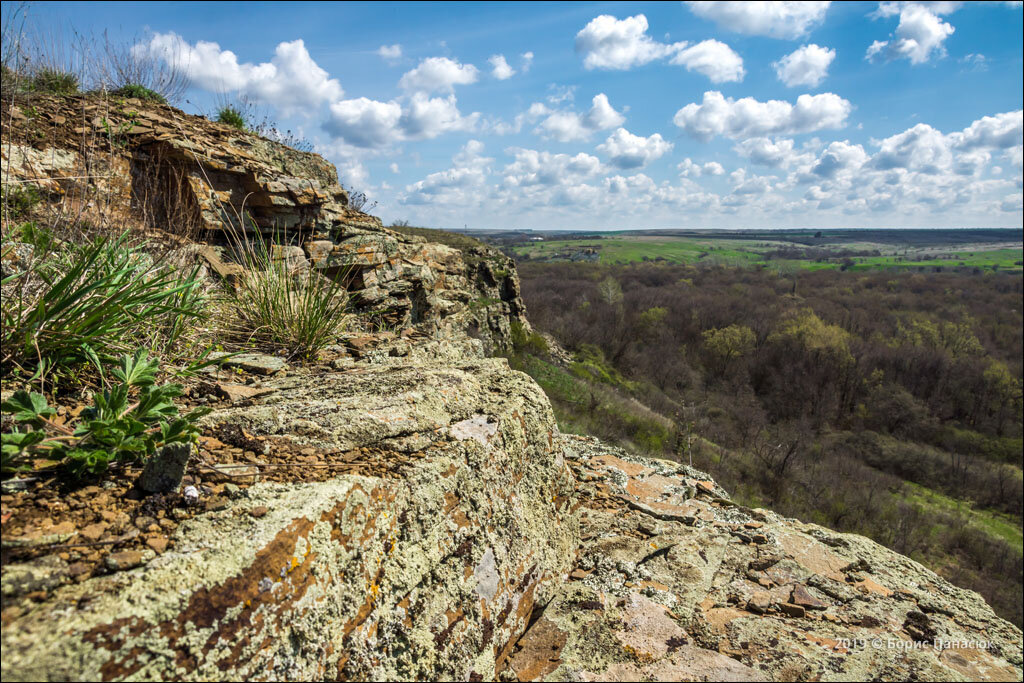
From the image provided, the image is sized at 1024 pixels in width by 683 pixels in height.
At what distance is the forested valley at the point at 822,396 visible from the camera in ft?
66.1

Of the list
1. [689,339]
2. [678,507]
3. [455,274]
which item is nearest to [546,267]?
[689,339]

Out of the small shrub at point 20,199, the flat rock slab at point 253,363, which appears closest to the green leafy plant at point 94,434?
the flat rock slab at point 253,363

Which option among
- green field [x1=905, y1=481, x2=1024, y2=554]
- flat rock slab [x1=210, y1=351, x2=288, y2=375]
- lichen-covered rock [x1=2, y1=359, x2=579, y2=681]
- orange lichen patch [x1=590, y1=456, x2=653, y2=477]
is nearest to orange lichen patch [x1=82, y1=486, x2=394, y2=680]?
lichen-covered rock [x1=2, y1=359, x2=579, y2=681]

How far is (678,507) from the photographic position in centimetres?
341

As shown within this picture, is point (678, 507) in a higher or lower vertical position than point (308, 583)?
lower

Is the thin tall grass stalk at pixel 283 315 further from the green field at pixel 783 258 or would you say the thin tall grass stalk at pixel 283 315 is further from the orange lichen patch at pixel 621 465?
the green field at pixel 783 258

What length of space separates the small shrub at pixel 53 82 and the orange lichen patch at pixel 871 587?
9870 mm

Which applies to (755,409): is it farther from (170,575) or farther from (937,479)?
(170,575)

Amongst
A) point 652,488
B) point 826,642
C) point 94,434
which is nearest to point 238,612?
point 94,434

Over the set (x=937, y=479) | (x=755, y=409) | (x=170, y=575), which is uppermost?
(x=170, y=575)

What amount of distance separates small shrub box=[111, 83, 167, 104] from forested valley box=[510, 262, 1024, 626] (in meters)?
7.93

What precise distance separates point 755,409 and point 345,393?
130 ft

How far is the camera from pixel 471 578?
1.80m

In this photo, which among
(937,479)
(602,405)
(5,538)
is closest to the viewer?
(5,538)
